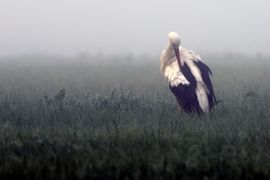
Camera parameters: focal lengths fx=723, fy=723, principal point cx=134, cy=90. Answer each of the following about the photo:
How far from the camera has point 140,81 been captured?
15711 mm

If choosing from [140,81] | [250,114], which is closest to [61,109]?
[250,114]

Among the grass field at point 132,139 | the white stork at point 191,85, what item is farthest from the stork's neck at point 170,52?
the grass field at point 132,139

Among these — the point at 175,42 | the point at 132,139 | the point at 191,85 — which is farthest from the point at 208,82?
the point at 132,139

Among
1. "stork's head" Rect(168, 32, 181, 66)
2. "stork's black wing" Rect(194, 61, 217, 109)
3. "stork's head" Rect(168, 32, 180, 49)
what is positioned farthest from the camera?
"stork's head" Rect(168, 32, 180, 49)

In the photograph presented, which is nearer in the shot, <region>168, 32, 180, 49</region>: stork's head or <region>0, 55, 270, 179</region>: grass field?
<region>0, 55, 270, 179</region>: grass field

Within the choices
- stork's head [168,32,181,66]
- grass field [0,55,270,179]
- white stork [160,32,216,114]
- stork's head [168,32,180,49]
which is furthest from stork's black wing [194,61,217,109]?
stork's head [168,32,180,49]

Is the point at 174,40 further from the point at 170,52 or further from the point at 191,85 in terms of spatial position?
the point at 191,85

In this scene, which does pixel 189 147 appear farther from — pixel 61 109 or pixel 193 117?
pixel 61 109

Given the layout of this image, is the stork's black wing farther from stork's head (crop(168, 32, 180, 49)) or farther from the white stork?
stork's head (crop(168, 32, 180, 49))

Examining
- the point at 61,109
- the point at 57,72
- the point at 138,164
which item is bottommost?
the point at 138,164

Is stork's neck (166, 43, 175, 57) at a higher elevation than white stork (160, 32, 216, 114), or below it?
higher

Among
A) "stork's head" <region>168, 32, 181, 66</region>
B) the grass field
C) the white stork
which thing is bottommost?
the grass field

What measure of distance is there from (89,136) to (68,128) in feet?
2.00

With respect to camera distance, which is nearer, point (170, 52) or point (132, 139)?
point (132, 139)
